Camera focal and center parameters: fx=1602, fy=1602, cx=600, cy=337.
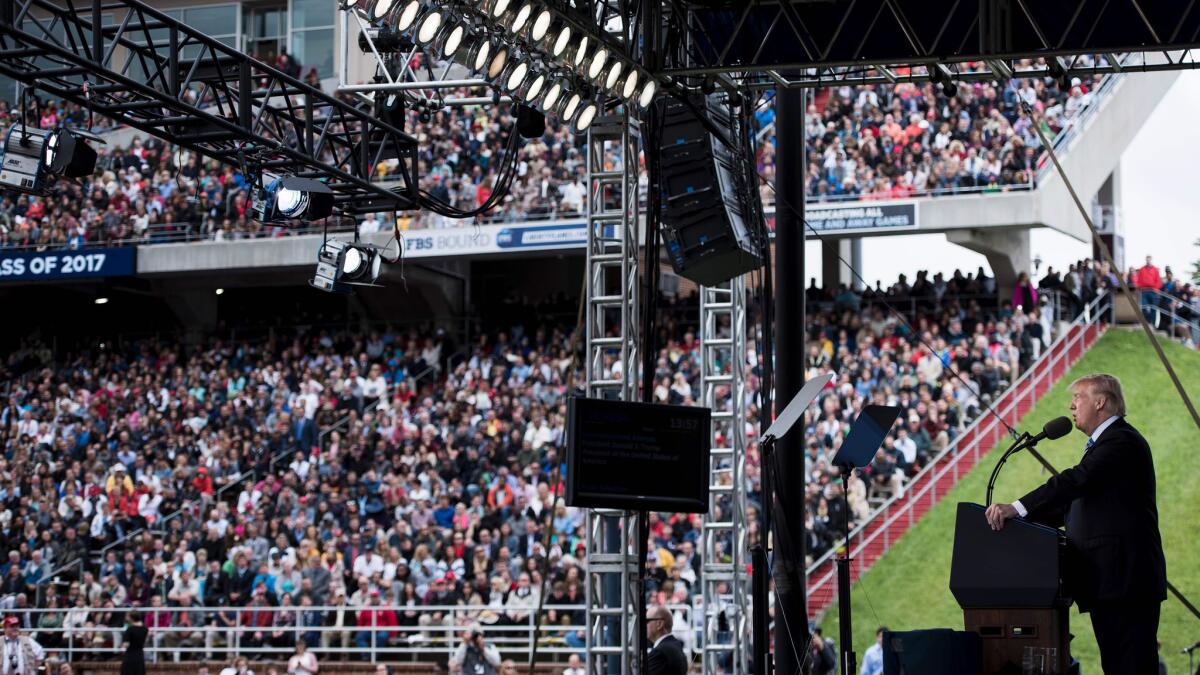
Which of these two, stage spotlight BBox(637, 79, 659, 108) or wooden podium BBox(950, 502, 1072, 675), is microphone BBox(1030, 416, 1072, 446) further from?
stage spotlight BBox(637, 79, 659, 108)

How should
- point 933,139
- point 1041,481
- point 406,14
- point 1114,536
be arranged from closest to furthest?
1. point 1114,536
2. point 406,14
3. point 1041,481
4. point 933,139

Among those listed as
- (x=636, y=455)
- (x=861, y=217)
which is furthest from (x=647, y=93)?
(x=861, y=217)

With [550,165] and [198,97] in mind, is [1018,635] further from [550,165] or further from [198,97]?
[550,165]

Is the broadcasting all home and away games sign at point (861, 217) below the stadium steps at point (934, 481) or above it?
above

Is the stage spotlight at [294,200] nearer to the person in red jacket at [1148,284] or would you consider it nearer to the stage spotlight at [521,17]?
the stage spotlight at [521,17]

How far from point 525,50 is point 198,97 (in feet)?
9.38

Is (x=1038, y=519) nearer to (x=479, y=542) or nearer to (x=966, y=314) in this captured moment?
(x=479, y=542)

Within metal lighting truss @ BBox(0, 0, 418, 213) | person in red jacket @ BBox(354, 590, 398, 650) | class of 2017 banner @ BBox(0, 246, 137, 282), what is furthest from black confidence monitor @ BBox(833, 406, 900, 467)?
class of 2017 banner @ BBox(0, 246, 137, 282)

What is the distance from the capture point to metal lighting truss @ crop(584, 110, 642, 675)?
9695mm

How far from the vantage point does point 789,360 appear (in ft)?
32.8

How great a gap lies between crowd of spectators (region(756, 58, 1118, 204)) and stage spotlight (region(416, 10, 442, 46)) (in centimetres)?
1372

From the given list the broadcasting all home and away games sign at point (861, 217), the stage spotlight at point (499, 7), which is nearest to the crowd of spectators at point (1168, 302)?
the broadcasting all home and away games sign at point (861, 217)

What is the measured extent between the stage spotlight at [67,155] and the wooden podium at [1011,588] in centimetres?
708

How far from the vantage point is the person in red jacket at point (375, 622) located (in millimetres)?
17391
